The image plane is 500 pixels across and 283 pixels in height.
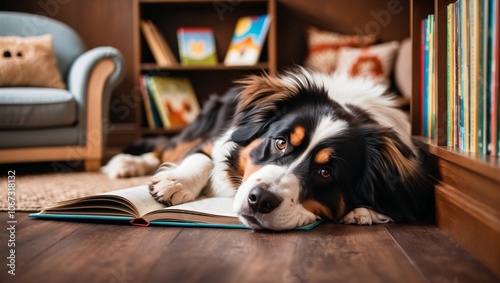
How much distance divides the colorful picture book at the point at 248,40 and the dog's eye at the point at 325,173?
3.27m

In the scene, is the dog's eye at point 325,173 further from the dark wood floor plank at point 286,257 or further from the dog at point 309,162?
the dark wood floor plank at point 286,257

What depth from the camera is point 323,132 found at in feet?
6.06

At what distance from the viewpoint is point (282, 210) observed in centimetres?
168

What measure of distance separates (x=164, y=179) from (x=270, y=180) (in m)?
0.53

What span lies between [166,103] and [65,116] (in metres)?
1.47

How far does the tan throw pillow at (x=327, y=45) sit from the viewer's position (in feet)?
16.4

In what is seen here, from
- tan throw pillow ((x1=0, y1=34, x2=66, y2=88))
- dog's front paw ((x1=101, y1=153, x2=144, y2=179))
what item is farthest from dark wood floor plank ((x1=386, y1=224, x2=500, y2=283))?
tan throw pillow ((x1=0, y1=34, x2=66, y2=88))

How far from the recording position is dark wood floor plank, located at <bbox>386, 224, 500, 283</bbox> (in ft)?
4.19

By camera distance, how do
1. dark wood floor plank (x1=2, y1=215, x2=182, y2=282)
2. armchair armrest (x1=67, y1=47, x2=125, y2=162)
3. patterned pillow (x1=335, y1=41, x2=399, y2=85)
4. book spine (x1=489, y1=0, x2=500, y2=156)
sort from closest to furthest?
dark wood floor plank (x1=2, y1=215, x2=182, y2=282)
book spine (x1=489, y1=0, x2=500, y2=156)
armchair armrest (x1=67, y1=47, x2=125, y2=162)
patterned pillow (x1=335, y1=41, x2=399, y2=85)

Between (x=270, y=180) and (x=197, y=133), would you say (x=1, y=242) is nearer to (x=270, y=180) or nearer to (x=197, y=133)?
(x=270, y=180)

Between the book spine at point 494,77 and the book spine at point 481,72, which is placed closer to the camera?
the book spine at point 494,77

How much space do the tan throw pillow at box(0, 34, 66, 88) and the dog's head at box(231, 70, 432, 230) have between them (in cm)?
235

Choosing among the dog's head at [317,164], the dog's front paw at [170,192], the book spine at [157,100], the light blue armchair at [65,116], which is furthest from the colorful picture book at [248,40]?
the dog's front paw at [170,192]

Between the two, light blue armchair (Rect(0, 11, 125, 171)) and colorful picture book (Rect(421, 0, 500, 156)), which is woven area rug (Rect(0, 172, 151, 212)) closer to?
light blue armchair (Rect(0, 11, 125, 171))
